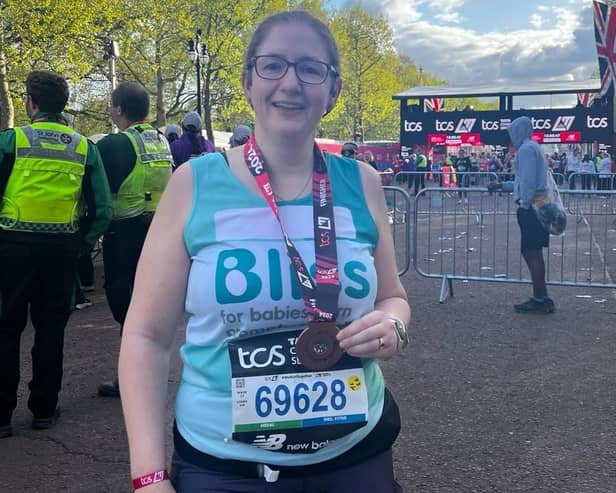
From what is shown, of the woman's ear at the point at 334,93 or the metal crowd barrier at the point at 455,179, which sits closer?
the woman's ear at the point at 334,93

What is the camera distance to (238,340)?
5.21 feet

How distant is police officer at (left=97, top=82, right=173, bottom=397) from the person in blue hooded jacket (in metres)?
3.87

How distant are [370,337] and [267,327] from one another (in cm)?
24

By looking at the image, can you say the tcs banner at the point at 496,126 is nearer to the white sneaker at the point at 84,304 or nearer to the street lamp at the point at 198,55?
the street lamp at the point at 198,55

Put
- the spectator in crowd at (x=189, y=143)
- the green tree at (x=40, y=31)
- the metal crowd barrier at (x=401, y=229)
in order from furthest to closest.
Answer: the green tree at (x=40, y=31)
the spectator in crowd at (x=189, y=143)
the metal crowd barrier at (x=401, y=229)

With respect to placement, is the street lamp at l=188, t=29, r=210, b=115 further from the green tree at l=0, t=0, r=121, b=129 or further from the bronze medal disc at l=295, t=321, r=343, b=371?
the bronze medal disc at l=295, t=321, r=343, b=371

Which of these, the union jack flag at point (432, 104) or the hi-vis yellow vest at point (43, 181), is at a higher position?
the union jack flag at point (432, 104)

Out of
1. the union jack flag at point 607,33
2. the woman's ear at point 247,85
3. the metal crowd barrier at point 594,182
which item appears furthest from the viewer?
the metal crowd barrier at point 594,182

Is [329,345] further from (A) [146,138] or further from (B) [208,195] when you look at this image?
(A) [146,138]

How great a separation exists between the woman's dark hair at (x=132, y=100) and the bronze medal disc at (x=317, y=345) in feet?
12.4

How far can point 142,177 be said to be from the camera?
489 centimetres

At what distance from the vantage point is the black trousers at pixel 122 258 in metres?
4.80

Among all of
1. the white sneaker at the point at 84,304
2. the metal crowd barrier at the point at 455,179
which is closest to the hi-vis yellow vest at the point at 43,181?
the white sneaker at the point at 84,304

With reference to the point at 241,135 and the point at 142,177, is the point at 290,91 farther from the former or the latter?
the point at 241,135
